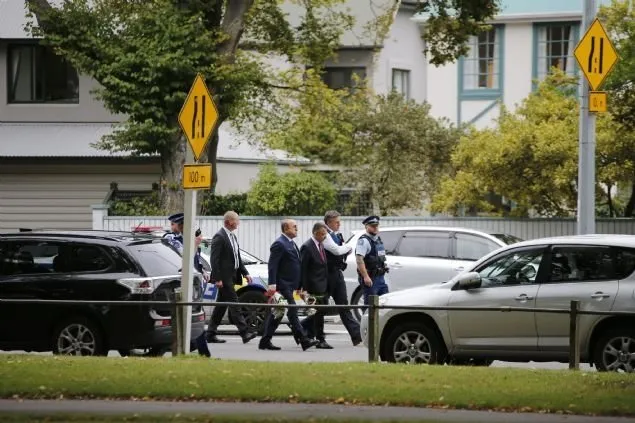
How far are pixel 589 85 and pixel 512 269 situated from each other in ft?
20.8

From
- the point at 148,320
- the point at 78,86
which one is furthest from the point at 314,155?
the point at 148,320

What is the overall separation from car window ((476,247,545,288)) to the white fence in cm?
1371

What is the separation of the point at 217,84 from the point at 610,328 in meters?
17.6

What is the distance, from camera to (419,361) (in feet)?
51.8

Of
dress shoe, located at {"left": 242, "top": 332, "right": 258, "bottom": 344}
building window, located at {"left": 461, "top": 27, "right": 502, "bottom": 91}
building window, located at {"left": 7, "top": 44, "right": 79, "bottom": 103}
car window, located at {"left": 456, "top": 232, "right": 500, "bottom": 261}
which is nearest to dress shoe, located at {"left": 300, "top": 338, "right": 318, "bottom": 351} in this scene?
dress shoe, located at {"left": 242, "top": 332, "right": 258, "bottom": 344}

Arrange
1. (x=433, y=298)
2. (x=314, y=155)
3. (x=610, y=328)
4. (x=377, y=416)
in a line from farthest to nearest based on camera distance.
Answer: (x=314, y=155)
(x=433, y=298)
(x=610, y=328)
(x=377, y=416)

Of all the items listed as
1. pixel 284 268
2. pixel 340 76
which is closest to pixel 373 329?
pixel 284 268

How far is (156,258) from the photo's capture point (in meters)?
16.8

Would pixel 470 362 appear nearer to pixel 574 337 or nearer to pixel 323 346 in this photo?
pixel 574 337

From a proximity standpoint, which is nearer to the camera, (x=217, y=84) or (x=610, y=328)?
(x=610, y=328)

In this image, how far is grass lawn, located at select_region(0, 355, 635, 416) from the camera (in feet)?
39.6

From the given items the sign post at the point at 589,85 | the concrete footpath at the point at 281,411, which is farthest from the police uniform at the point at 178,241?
the concrete footpath at the point at 281,411

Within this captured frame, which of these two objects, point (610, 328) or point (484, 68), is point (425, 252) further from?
point (484, 68)

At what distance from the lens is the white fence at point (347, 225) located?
29.8 metres
